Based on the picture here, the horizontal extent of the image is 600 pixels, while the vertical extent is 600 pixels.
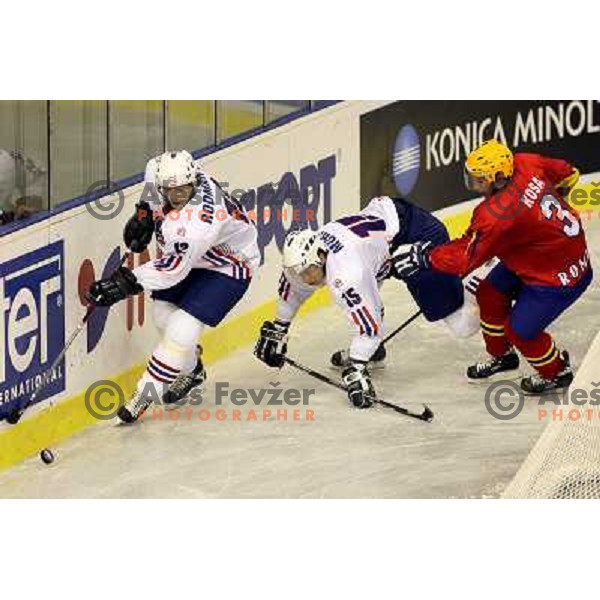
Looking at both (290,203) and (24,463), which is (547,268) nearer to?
(290,203)

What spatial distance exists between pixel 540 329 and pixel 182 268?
1.13 m

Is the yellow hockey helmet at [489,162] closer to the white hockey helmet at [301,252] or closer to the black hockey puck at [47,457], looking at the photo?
the white hockey helmet at [301,252]

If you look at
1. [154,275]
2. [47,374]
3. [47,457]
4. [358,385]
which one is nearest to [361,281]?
[358,385]

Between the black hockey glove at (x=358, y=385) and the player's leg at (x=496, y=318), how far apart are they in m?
0.43

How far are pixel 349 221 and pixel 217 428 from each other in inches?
29.2

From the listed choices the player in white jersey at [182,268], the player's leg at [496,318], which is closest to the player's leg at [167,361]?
the player in white jersey at [182,268]

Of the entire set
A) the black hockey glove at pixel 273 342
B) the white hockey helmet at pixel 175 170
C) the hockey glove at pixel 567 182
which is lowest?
the black hockey glove at pixel 273 342

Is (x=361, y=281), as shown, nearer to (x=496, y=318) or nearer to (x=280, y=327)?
(x=280, y=327)

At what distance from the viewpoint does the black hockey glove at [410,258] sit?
8.52 metres

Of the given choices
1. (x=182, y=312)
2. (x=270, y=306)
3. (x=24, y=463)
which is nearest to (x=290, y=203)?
(x=270, y=306)

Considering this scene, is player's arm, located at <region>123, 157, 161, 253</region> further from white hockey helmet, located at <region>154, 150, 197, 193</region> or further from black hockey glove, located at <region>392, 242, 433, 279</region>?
black hockey glove, located at <region>392, 242, 433, 279</region>

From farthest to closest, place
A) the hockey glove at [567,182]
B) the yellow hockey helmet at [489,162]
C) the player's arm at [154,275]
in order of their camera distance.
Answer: the hockey glove at [567,182]
the yellow hockey helmet at [489,162]
the player's arm at [154,275]

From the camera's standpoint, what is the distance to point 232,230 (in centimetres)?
849

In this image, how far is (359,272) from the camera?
333 inches
